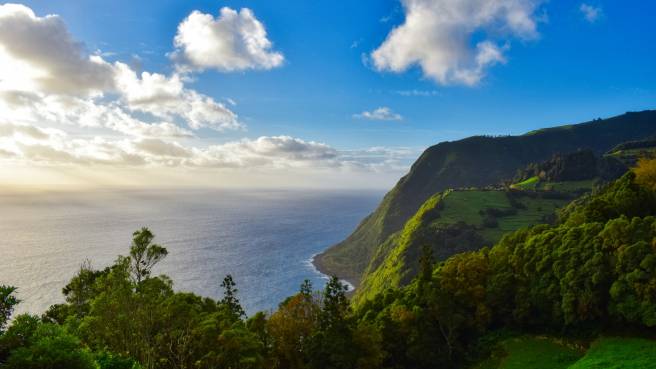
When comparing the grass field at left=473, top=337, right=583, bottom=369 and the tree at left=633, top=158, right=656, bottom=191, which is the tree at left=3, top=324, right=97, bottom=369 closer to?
the grass field at left=473, top=337, right=583, bottom=369

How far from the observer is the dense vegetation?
37.4 m

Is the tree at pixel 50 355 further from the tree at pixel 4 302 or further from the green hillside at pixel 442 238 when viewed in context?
the green hillside at pixel 442 238

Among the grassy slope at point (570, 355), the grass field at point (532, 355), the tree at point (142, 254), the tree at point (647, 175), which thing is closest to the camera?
the grassy slope at point (570, 355)

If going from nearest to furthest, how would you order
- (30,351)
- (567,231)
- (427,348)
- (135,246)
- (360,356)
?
(30,351)
(135,246)
(360,356)
(427,348)
(567,231)

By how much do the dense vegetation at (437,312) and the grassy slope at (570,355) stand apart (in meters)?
0.33

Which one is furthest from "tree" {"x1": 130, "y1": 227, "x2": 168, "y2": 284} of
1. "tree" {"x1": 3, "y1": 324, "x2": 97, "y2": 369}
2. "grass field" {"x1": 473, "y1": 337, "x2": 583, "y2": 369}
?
"grass field" {"x1": 473, "y1": 337, "x2": 583, "y2": 369}

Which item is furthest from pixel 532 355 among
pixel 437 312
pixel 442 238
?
pixel 442 238

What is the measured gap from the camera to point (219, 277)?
199625mm

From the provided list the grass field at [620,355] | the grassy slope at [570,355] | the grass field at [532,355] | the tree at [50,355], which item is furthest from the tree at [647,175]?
the tree at [50,355]

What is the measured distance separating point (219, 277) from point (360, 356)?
16475 cm

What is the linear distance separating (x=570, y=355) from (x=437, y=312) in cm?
1725

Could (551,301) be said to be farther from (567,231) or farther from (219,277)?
(219,277)

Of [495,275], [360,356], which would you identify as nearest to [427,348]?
[360,356]

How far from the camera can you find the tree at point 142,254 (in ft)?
120
